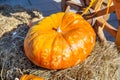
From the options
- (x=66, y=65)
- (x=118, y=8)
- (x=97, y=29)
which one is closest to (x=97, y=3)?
(x=97, y=29)

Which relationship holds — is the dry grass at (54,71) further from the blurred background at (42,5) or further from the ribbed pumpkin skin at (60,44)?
the blurred background at (42,5)

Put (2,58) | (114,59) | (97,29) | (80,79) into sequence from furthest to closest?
(97,29)
(2,58)
(114,59)
(80,79)

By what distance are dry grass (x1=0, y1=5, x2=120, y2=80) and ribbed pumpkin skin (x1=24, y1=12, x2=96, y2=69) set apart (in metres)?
0.07

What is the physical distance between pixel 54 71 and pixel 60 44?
0.23 meters

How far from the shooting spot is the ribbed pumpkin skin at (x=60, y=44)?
8.56ft

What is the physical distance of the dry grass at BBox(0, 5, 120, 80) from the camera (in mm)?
2619

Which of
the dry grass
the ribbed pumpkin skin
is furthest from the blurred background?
the ribbed pumpkin skin

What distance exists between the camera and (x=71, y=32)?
8.86 ft

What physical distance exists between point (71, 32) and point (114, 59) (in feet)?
1.40

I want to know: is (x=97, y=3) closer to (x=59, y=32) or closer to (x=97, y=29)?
(x=97, y=29)

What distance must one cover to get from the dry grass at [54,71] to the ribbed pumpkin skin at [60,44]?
0.07 m

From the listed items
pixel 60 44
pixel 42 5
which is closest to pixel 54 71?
pixel 60 44

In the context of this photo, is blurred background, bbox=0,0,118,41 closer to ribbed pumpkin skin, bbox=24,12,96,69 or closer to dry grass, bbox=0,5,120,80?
dry grass, bbox=0,5,120,80

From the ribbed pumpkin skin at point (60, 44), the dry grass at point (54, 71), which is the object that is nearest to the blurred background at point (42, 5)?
the dry grass at point (54, 71)
